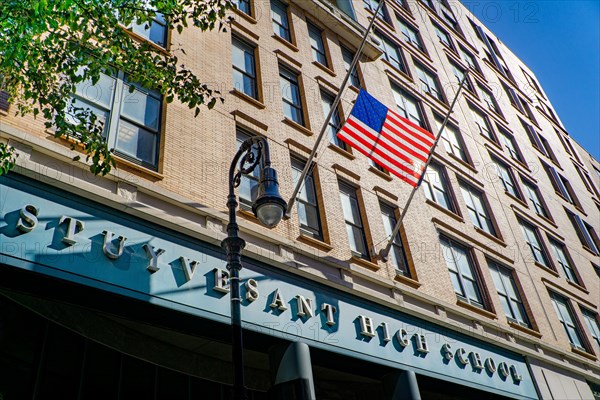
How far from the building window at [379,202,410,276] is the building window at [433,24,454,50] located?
59.5ft

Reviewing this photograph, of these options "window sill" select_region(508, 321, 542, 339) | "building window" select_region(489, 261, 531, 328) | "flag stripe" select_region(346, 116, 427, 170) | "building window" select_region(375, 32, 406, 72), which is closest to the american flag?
"flag stripe" select_region(346, 116, 427, 170)

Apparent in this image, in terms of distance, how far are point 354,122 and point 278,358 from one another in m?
6.52

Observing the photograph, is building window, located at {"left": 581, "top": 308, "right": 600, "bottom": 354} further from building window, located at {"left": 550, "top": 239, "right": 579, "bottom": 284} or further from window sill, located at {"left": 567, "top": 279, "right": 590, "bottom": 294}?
building window, located at {"left": 550, "top": 239, "right": 579, "bottom": 284}

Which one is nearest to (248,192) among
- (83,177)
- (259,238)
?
(259,238)

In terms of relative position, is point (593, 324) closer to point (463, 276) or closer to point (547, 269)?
point (547, 269)

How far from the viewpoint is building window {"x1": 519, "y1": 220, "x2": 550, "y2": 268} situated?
22.8 meters

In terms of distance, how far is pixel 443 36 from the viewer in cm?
3197

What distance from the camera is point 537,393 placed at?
1614 cm

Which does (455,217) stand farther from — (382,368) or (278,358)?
(278,358)

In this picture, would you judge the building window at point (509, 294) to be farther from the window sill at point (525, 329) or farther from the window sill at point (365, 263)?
the window sill at point (365, 263)

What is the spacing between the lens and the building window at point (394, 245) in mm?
14992

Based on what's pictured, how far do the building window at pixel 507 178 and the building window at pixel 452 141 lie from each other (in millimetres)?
2753

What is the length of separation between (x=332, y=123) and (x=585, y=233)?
1980 cm

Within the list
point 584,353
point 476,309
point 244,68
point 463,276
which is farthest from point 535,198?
point 244,68
